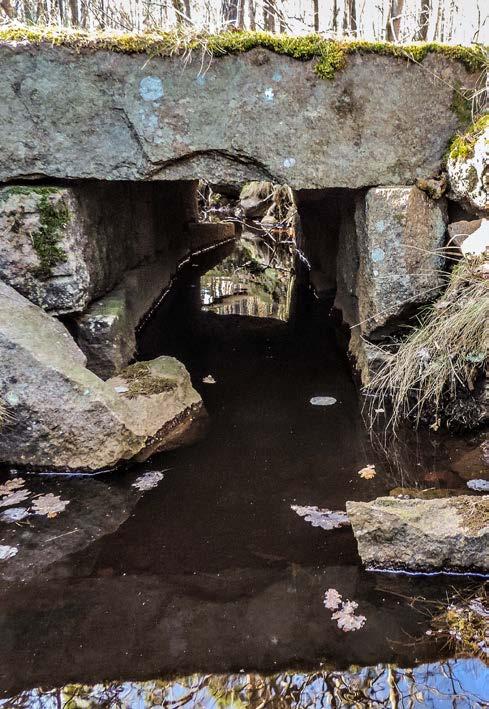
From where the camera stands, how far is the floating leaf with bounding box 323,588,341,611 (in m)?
2.12

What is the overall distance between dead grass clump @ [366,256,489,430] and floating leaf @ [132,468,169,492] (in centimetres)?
134

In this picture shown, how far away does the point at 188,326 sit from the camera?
18.8 feet

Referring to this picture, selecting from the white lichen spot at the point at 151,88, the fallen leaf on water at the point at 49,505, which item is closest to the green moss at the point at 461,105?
the white lichen spot at the point at 151,88

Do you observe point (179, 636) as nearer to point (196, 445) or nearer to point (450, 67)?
point (196, 445)

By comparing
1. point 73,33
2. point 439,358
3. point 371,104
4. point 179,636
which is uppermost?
point 73,33

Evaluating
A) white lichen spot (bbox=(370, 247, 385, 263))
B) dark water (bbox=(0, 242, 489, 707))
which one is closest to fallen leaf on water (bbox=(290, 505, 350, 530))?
dark water (bbox=(0, 242, 489, 707))

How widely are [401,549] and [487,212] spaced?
2.01 m

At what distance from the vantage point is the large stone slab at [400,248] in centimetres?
363

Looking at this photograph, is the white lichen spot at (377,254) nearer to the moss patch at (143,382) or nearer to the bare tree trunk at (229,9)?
the moss patch at (143,382)

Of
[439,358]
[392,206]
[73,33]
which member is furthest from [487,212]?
[73,33]

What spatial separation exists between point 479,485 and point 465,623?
2.99 ft

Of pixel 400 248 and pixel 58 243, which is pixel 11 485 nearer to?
pixel 58 243

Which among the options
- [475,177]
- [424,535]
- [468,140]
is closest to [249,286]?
[468,140]

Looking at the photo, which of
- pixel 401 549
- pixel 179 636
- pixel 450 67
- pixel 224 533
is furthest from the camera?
pixel 450 67
